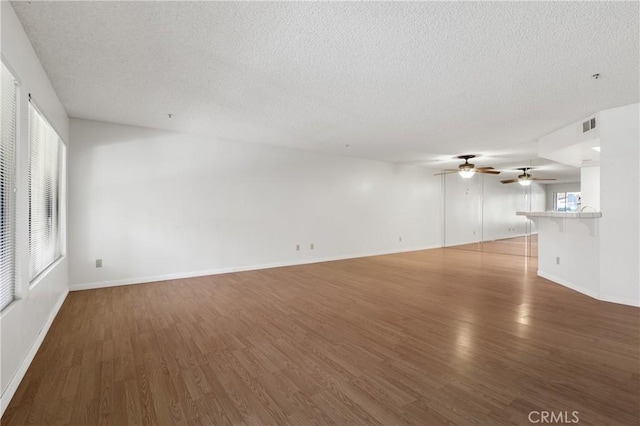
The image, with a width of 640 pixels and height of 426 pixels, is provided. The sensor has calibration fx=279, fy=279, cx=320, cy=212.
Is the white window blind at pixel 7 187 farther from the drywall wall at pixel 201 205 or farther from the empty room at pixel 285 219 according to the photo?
the drywall wall at pixel 201 205

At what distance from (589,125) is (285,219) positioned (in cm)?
527

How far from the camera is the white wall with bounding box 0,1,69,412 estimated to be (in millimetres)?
1801

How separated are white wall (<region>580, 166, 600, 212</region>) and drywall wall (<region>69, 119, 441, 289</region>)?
4.27 meters

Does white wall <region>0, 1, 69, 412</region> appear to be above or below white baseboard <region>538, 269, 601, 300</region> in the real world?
above

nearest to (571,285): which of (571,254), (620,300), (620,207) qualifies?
(571,254)

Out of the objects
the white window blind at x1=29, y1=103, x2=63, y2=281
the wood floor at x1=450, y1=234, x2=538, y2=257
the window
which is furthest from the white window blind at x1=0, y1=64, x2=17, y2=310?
the wood floor at x1=450, y1=234, x2=538, y2=257

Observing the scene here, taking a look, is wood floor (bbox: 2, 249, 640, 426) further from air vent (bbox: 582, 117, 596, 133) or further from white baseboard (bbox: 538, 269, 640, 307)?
air vent (bbox: 582, 117, 596, 133)

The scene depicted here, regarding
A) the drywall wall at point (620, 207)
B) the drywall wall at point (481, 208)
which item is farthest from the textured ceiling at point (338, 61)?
the drywall wall at point (481, 208)

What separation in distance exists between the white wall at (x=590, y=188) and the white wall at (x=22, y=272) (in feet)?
25.7

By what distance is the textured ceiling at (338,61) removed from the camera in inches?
76.4

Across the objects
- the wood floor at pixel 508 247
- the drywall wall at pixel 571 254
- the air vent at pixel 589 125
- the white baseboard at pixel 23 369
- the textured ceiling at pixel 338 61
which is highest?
the textured ceiling at pixel 338 61

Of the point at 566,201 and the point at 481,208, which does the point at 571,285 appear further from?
the point at 481,208

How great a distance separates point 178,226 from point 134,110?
1973 millimetres

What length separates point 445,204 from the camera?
369 inches
